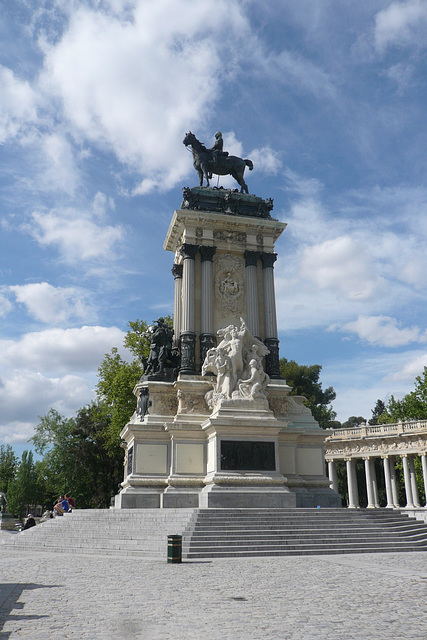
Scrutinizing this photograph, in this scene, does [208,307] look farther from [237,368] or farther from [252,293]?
[237,368]

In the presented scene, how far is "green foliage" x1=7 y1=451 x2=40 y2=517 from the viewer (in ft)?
215

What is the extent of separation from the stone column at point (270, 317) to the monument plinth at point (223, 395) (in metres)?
0.05

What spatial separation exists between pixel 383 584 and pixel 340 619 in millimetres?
3543

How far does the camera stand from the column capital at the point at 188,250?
2784 centimetres

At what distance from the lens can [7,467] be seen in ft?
242

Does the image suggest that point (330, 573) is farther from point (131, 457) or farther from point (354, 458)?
point (354, 458)

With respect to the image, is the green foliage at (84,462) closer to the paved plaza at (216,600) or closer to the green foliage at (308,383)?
the green foliage at (308,383)

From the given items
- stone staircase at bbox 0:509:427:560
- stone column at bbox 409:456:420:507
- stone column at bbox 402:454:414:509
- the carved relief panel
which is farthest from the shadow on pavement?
stone column at bbox 402:454:414:509

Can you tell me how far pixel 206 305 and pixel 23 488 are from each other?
49394 mm

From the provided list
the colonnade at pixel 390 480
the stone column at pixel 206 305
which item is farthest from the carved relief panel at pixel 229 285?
the colonnade at pixel 390 480

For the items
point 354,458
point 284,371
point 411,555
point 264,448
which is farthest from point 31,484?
point 411,555

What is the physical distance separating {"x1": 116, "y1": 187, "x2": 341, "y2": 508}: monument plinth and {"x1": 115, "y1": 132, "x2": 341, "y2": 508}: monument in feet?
0.15

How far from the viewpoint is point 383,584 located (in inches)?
428

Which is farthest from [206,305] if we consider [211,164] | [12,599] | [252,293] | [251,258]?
[12,599]
